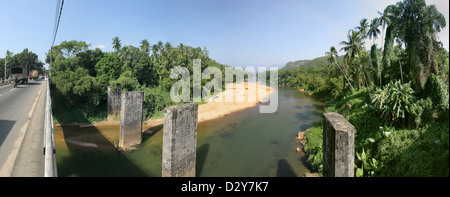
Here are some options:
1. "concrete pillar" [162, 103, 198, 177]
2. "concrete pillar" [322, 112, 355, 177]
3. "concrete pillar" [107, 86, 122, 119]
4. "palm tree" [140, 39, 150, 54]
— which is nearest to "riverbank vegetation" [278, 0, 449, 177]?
"concrete pillar" [322, 112, 355, 177]

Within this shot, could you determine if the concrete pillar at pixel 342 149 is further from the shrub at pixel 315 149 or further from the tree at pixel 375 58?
the tree at pixel 375 58

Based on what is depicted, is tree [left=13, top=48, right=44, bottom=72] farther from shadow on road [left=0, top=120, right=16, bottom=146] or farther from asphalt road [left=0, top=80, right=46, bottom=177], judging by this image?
shadow on road [left=0, top=120, right=16, bottom=146]

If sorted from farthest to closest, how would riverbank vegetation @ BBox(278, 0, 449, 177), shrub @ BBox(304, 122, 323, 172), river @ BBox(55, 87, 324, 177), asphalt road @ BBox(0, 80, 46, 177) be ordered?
river @ BBox(55, 87, 324, 177) < shrub @ BBox(304, 122, 323, 172) < riverbank vegetation @ BBox(278, 0, 449, 177) < asphalt road @ BBox(0, 80, 46, 177)

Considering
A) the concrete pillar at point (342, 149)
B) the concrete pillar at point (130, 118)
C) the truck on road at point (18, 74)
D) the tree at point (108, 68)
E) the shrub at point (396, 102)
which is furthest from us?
the truck on road at point (18, 74)

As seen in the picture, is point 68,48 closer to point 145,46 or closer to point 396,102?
point 145,46

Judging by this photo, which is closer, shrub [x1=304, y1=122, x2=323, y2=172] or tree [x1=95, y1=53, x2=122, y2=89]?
shrub [x1=304, y1=122, x2=323, y2=172]

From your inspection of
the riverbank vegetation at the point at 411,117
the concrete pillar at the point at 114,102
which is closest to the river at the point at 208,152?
the concrete pillar at the point at 114,102

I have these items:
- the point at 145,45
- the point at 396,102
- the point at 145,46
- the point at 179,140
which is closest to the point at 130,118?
the point at 179,140
